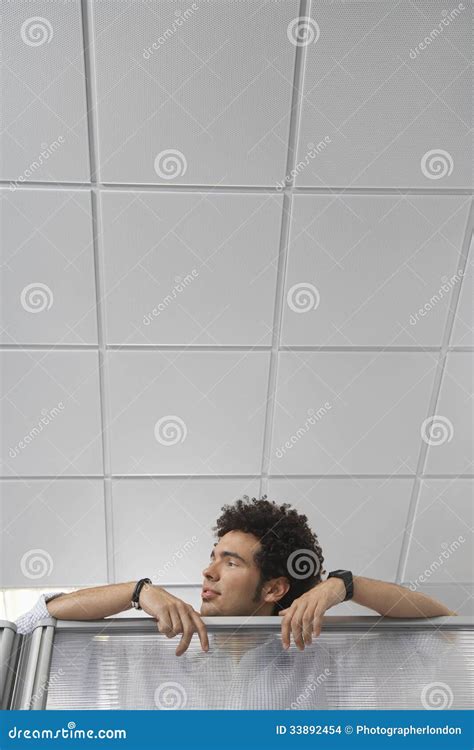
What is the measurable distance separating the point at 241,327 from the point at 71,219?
0.84 m

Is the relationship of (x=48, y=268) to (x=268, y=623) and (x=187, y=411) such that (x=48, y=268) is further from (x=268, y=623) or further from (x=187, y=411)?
(x=268, y=623)

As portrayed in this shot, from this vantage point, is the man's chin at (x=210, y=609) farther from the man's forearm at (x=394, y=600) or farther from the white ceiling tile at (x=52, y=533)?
the white ceiling tile at (x=52, y=533)

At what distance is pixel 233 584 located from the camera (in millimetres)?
1920

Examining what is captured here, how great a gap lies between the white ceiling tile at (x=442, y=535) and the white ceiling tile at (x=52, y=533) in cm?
167

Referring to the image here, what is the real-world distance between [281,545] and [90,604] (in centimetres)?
69

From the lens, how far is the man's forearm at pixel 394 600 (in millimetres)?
1512

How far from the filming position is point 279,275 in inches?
127

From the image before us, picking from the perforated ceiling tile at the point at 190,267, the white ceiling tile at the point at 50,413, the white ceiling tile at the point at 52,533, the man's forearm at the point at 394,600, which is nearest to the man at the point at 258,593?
the man's forearm at the point at 394,600

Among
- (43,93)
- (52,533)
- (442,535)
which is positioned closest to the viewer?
(43,93)

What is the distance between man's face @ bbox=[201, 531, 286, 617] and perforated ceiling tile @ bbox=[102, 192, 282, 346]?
147 cm

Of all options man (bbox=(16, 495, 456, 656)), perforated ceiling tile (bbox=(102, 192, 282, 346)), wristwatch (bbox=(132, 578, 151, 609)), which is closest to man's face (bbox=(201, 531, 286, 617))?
man (bbox=(16, 495, 456, 656))

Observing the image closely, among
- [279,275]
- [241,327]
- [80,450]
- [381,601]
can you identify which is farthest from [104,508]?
[381,601]

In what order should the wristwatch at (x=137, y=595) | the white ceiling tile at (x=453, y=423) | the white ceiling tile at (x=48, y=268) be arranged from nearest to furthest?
the wristwatch at (x=137, y=595) → the white ceiling tile at (x=48, y=268) → the white ceiling tile at (x=453, y=423)

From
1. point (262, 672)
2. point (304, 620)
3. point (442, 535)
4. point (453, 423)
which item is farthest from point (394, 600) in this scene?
point (442, 535)
